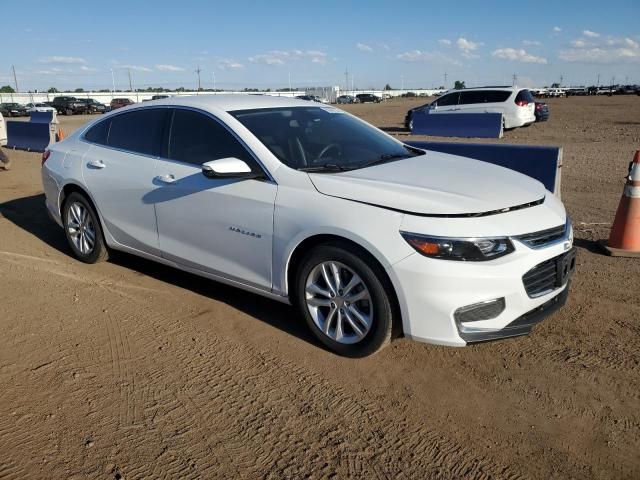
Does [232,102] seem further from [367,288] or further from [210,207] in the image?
[367,288]

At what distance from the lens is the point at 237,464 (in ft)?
8.53

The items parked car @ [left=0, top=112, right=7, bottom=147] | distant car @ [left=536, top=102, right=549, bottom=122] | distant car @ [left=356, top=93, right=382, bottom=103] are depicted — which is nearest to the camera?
parked car @ [left=0, top=112, right=7, bottom=147]

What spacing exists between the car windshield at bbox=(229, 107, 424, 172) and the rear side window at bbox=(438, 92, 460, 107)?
1710 cm

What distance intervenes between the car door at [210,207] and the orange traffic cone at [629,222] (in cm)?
359

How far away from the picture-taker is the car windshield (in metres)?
3.96

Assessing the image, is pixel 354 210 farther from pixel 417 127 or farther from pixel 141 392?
pixel 417 127

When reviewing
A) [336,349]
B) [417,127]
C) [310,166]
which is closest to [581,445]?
[336,349]

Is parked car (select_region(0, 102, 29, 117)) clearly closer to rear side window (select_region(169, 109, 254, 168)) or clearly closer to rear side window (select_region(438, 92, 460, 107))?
rear side window (select_region(438, 92, 460, 107))

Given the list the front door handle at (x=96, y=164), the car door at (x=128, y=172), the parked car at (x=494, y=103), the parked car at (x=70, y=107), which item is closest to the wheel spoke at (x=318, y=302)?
the car door at (x=128, y=172)

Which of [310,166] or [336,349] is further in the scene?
[310,166]

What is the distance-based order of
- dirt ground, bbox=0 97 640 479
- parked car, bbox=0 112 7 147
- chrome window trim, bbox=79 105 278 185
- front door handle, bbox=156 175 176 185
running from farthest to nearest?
parked car, bbox=0 112 7 147, front door handle, bbox=156 175 176 185, chrome window trim, bbox=79 105 278 185, dirt ground, bbox=0 97 640 479

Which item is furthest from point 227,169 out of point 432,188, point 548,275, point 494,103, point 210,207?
point 494,103

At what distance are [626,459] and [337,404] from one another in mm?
1442

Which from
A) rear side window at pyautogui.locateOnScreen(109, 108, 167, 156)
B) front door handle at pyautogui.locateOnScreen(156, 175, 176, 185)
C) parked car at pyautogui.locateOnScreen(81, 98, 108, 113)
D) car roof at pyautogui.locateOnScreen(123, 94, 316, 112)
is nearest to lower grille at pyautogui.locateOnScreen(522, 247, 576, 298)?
car roof at pyautogui.locateOnScreen(123, 94, 316, 112)
